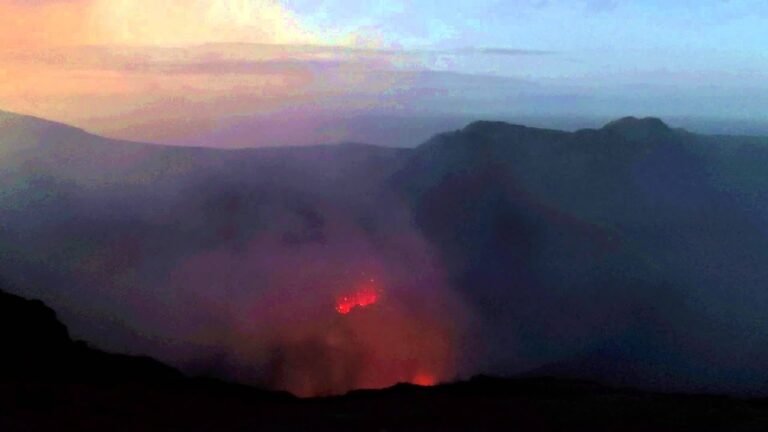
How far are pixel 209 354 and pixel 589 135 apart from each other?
13748 mm

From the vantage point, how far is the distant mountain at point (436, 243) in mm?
16688

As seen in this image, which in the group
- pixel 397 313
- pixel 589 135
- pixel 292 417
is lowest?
pixel 292 417

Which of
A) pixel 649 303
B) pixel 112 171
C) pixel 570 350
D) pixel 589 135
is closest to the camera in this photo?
pixel 570 350

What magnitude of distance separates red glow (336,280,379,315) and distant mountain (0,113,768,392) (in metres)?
0.33

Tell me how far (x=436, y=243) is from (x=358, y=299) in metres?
3.25

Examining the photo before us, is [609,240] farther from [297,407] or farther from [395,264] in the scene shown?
[297,407]

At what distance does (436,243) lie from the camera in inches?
805

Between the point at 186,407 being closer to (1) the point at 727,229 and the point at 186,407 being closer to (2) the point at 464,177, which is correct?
(2) the point at 464,177

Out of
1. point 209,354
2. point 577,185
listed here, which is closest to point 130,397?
point 209,354

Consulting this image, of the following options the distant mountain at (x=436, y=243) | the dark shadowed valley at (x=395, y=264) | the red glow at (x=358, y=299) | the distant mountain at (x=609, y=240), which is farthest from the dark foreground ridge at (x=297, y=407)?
the distant mountain at (x=609, y=240)

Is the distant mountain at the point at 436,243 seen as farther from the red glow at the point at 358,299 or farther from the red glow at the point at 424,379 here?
the red glow at the point at 424,379

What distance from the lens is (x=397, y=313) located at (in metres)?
18.0

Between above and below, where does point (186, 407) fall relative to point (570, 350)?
below

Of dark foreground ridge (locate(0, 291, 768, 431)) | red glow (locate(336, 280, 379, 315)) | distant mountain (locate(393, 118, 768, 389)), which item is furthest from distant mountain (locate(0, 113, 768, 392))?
dark foreground ridge (locate(0, 291, 768, 431))
